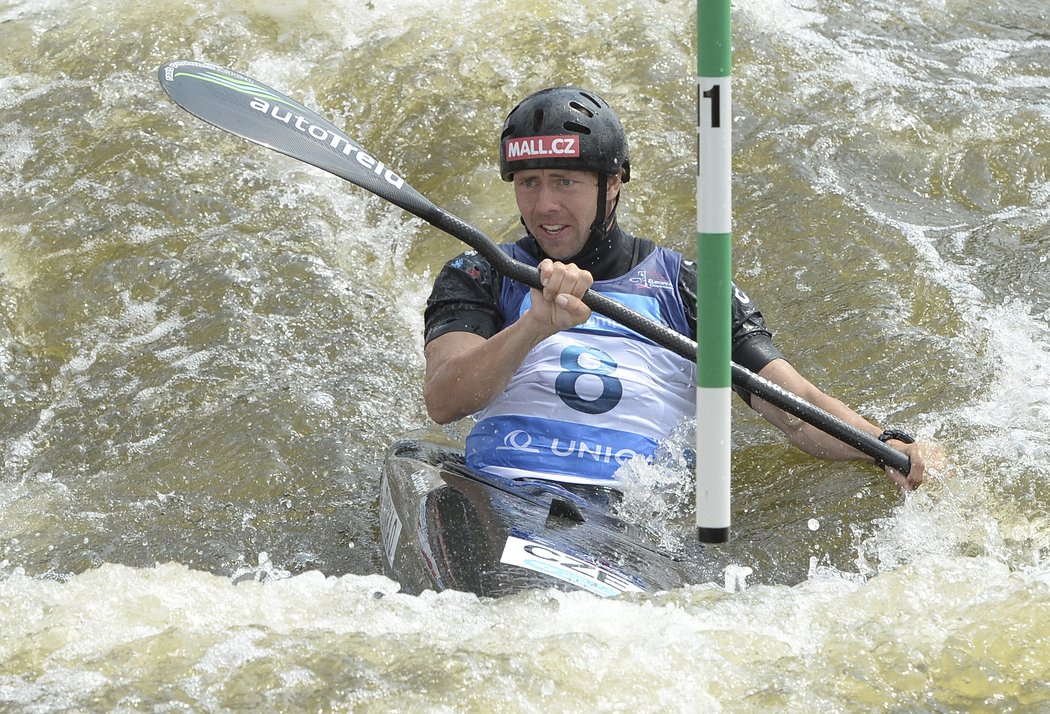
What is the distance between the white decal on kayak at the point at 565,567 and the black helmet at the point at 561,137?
1196 millimetres

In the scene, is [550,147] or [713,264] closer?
[713,264]

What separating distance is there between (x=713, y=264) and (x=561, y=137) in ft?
4.24

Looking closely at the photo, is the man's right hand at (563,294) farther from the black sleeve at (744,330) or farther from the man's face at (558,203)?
the black sleeve at (744,330)

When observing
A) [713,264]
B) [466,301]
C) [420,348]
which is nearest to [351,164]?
[466,301]

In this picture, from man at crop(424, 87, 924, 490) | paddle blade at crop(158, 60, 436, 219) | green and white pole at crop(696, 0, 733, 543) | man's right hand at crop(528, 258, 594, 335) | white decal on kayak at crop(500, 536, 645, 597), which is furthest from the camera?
paddle blade at crop(158, 60, 436, 219)

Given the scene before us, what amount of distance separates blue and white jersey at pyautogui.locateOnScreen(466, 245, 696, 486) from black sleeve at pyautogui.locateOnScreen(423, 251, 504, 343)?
0.05m

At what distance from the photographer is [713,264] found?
103 inches

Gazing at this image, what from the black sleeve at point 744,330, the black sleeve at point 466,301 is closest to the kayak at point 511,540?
the black sleeve at point 466,301

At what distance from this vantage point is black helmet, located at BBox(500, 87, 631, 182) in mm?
3797

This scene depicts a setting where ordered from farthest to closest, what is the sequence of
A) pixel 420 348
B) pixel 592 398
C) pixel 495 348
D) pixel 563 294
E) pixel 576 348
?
1. pixel 420 348
2. pixel 576 348
3. pixel 592 398
4. pixel 495 348
5. pixel 563 294

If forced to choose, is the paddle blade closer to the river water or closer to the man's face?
the man's face

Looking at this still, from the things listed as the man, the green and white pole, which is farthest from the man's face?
the green and white pole

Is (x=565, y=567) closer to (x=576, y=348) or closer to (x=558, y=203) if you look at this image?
(x=576, y=348)

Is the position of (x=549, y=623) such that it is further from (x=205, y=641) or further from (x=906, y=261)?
(x=906, y=261)
